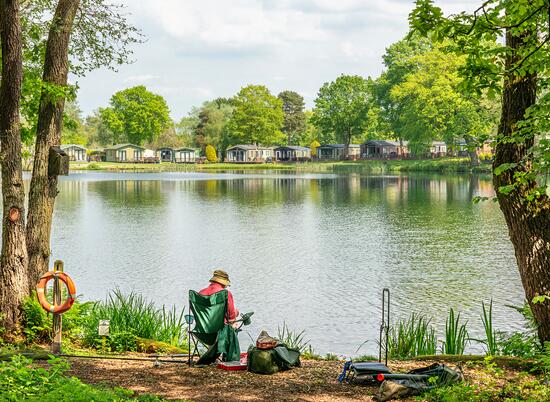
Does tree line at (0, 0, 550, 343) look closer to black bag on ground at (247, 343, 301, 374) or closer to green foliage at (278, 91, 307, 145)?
black bag on ground at (247, 343, 301, 374)

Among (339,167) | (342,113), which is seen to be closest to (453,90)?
(339,167)

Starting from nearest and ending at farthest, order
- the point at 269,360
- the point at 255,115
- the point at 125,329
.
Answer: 1. the point at 269,360
2. the point at 125,329
3. the point at 255,115

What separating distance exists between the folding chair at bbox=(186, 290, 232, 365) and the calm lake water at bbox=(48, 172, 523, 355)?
5.00 meters

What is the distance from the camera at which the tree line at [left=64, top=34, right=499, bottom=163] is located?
65.2 m

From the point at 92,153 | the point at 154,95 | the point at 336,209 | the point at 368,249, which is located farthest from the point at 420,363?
the point at 92,153

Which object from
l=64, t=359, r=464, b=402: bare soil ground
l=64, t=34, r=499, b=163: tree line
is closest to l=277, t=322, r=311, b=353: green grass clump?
l=64, t=359, r=464, b=402: bare soil ground

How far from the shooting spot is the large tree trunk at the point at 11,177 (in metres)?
8.55

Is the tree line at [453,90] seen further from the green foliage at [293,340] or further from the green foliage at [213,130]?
the green foliage at [213,130]

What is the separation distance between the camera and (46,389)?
532 centimetres

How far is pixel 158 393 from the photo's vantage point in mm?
6246

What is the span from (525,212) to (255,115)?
326ft

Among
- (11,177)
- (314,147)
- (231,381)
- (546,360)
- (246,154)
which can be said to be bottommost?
(231,381)

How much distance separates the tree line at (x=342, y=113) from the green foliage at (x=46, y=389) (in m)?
48.0

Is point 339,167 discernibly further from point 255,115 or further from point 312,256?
point 312,256
